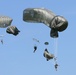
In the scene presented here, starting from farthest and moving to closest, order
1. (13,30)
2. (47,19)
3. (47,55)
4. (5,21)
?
(5,21) → (13,30) → (47,55) → (47,19)

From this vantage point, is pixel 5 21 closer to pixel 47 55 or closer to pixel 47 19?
pixel 47 55

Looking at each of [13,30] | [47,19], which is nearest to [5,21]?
[13,30]

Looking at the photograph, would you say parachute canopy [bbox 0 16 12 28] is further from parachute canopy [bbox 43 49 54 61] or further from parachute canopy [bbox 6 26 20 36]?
parachute canopy [bbox 43 49 54 61]

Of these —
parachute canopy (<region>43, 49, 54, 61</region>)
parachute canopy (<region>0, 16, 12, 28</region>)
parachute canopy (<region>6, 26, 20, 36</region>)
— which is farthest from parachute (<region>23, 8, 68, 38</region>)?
parachute canopy (<region>43, 49, 54, 61</region>)

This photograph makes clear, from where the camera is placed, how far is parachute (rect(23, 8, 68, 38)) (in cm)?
17212

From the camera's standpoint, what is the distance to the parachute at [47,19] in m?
172

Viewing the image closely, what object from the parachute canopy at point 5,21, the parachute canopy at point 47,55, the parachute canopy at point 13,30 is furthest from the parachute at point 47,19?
the parachute canopy at point 47,55

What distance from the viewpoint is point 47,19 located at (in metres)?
175

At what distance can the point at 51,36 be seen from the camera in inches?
6885

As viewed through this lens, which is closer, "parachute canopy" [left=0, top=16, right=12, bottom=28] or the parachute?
the parachute

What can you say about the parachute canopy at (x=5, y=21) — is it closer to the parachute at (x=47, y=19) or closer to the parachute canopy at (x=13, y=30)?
the parachute canopy at (x=13, y=30)

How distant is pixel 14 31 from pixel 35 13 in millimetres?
14541

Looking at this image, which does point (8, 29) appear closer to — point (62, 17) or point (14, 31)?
point (14, 31)

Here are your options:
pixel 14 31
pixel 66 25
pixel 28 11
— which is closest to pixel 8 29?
pixel 14 31
